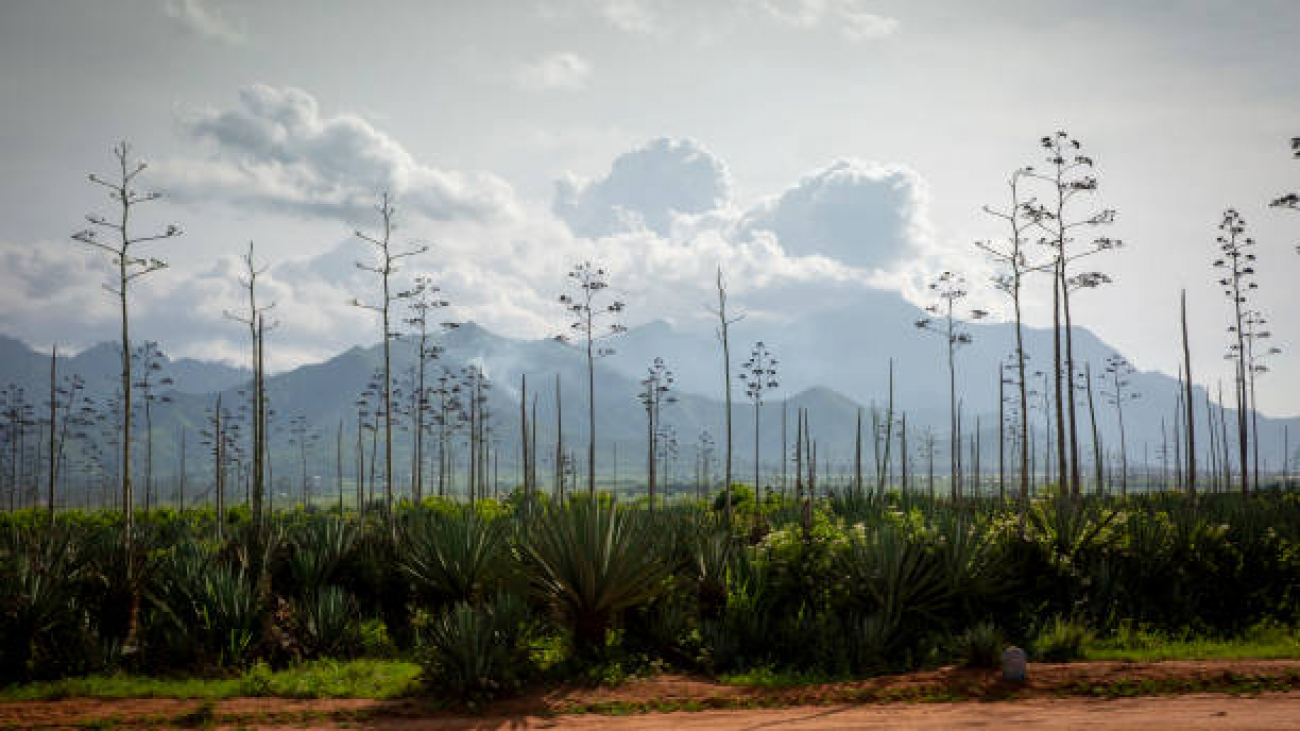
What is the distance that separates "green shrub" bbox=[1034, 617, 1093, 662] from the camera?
11.8 metres

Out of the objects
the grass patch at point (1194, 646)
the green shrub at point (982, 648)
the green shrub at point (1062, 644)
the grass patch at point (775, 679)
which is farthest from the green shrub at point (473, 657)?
the grass patch at point (1194, 646)

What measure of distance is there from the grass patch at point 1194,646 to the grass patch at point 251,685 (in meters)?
9.89

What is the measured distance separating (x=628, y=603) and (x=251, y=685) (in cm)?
520

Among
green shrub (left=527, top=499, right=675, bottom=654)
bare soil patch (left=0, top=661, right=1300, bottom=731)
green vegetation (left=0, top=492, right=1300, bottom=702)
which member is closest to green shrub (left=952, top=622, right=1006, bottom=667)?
green vegetation (left=0, top=492, right=1300, bottom=702)

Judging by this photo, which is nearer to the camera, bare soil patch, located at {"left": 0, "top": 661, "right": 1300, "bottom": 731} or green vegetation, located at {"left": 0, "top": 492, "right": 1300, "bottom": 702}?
bare soil patch, located at {"left": 0, "top": 661, "right": 1300, "bottom": 731}

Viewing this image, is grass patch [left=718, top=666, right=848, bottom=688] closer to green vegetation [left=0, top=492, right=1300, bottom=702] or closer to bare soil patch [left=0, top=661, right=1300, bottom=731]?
green vegetation [left=0, top=492, right=1300, bottom=702]

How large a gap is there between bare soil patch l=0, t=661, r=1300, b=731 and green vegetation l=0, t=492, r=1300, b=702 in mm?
489

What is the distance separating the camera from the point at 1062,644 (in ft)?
38.8

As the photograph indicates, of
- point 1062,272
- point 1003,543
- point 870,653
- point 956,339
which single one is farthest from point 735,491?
point 870,653

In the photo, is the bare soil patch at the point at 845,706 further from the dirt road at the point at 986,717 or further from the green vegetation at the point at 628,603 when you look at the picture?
the green vegetation at the point at 628,603

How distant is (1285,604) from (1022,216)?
37.1ft

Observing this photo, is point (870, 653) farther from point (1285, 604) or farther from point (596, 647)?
point (1285, 604)

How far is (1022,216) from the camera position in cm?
2175

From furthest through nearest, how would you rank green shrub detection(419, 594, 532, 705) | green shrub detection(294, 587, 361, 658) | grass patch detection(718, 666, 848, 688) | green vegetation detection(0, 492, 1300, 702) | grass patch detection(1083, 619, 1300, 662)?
green shrub detection(294, 587, 361, 658) → grass patch detection(1083, 619, 1300, 662) → green vegetation detection(0, 492, 1300, 702) → grass patch detection(718, 666, 848, 688) → green shrub detection(419, 594, 532, 705)
